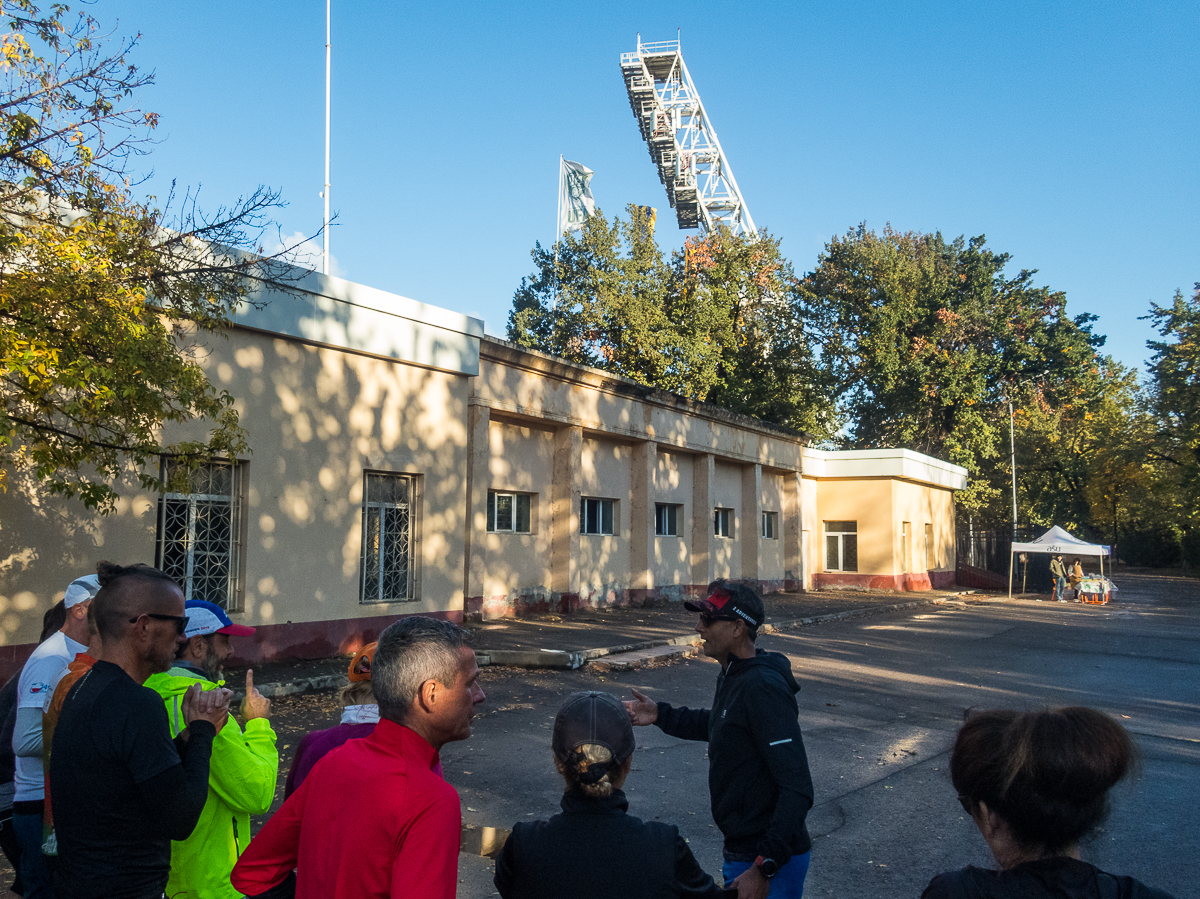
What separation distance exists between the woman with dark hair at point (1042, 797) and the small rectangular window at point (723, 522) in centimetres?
2418

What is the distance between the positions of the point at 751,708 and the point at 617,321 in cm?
2904

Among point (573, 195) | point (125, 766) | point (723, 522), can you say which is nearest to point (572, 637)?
point (723, 522)

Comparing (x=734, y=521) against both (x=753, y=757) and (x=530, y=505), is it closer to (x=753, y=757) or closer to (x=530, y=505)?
(x=530, y=505)

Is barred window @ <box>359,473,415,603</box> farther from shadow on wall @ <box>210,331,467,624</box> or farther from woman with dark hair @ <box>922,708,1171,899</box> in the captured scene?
woman with dark hair @ <box>922,708,1171,899</box>

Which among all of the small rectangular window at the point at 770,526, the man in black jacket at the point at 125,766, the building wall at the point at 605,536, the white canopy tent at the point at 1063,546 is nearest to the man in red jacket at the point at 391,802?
the man in black jacket at the point at 125,766

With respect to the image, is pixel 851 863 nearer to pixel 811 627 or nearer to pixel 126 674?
pixel 126 674

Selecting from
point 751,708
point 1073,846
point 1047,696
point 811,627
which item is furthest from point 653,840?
point 811,627

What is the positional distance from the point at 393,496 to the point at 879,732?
825 centimetres

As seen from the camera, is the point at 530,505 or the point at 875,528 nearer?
the point at 530,505

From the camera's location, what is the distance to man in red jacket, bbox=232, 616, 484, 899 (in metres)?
1.87

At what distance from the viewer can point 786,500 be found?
2997cm

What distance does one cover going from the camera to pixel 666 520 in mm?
23625

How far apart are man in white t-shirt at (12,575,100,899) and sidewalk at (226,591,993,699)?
5.90 meters

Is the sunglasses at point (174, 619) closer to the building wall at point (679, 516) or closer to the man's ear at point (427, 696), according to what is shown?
the man's ear at point (427, 696)
